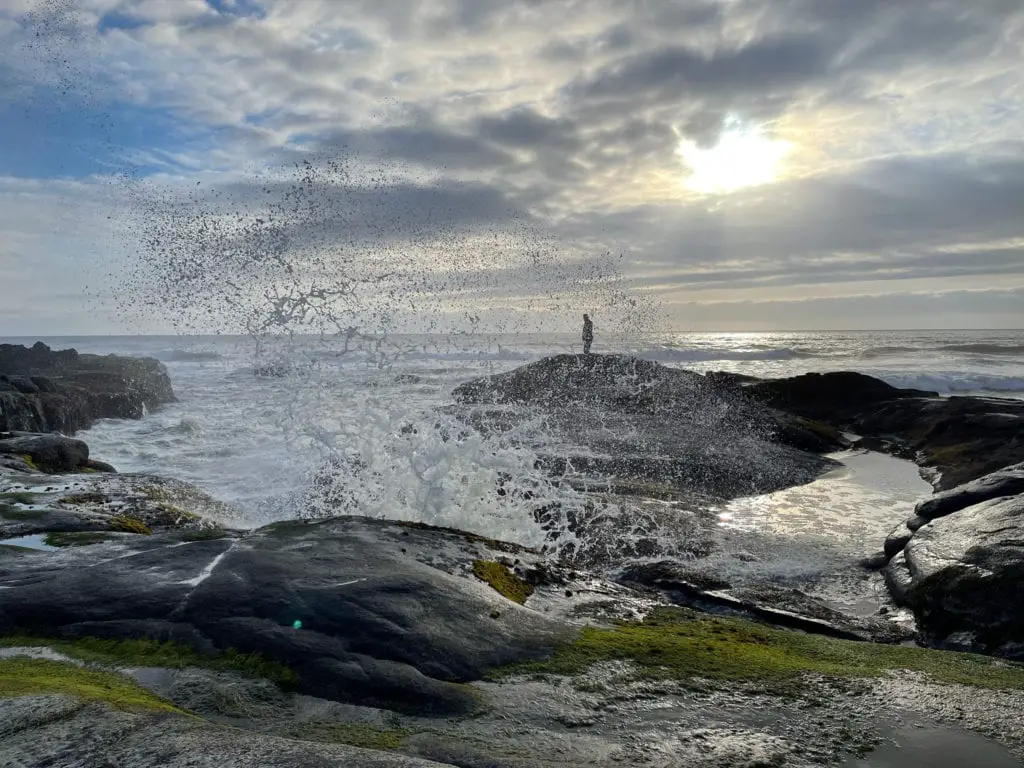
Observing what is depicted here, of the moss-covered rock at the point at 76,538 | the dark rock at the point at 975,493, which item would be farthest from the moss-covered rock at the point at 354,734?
the dark rock at the point at 975,493

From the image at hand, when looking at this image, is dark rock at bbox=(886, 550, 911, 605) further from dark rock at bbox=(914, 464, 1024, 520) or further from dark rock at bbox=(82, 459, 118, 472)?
dark rock at bbox=(82, 459, 118, 472)

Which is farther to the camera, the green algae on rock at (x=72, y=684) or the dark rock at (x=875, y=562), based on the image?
the dark rock at (x=875, y=562)

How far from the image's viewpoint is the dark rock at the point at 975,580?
5.25 m

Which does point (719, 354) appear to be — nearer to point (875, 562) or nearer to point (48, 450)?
point (875, 562)

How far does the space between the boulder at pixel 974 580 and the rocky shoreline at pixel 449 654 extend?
0.07 ft

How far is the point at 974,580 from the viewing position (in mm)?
5605

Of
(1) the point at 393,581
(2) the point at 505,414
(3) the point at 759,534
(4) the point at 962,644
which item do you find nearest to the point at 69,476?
(1) the point at 393,581

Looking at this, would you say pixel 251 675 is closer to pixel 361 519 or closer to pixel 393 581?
pixel 393 581

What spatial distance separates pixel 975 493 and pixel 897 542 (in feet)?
4.08

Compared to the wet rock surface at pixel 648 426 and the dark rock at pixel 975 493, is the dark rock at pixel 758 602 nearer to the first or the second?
the dark rock at pixel 975 493

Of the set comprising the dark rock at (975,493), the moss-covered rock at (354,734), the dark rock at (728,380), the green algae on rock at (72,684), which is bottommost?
the dark rock at (975,493)

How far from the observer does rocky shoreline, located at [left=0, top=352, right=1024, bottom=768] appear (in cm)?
283

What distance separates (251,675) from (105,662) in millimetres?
805

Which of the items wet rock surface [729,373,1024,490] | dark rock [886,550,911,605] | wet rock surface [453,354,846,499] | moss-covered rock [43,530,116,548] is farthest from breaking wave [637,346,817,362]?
moss-covered rock [43,530,116,548]
